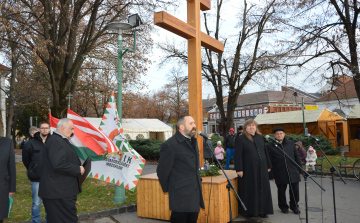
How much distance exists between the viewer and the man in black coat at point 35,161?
5.66 m

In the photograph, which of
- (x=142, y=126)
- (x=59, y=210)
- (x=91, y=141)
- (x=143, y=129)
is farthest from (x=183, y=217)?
(x=142, y=126)

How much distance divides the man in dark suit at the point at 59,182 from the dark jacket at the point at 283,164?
432 cm

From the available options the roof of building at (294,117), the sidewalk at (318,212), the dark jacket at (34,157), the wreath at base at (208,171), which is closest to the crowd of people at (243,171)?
the sidewalk at (318,212)

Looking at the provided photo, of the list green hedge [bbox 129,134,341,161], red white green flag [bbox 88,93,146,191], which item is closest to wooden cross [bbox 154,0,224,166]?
red white green flag [bbox 88,93,146,191]

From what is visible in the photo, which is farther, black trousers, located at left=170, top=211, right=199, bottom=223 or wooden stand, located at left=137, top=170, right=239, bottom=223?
wooden stand, located at left=137, top=170, right=239, bottom=223

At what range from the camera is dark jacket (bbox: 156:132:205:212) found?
3727 millimetres

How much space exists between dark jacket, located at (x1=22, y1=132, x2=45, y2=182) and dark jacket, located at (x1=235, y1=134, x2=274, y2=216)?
12.7 ft

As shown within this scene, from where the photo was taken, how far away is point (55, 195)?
377 centimetres

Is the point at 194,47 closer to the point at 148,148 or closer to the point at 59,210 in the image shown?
the point at 59,210

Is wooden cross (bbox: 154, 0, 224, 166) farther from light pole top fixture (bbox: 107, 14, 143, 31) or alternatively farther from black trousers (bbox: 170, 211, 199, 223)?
black trousers (bbox: 170, 211, 199, 223)

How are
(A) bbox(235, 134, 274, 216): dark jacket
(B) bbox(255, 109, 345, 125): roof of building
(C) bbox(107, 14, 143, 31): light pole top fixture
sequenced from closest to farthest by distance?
(A) bbox(235, 134, 274, 216): dark jacket → (C) bbox(107, 14, 143, 31): light pole top fixture → (B) bbox(255, 109, 345, 125): roof of building

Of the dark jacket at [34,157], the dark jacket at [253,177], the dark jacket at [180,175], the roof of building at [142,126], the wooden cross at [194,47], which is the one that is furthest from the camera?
the roof of building at [142,126]

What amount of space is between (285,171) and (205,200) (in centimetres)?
205

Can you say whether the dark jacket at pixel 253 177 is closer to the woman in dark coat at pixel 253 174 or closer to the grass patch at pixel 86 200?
Answer: the woman in dark coat at pixel 253 174
